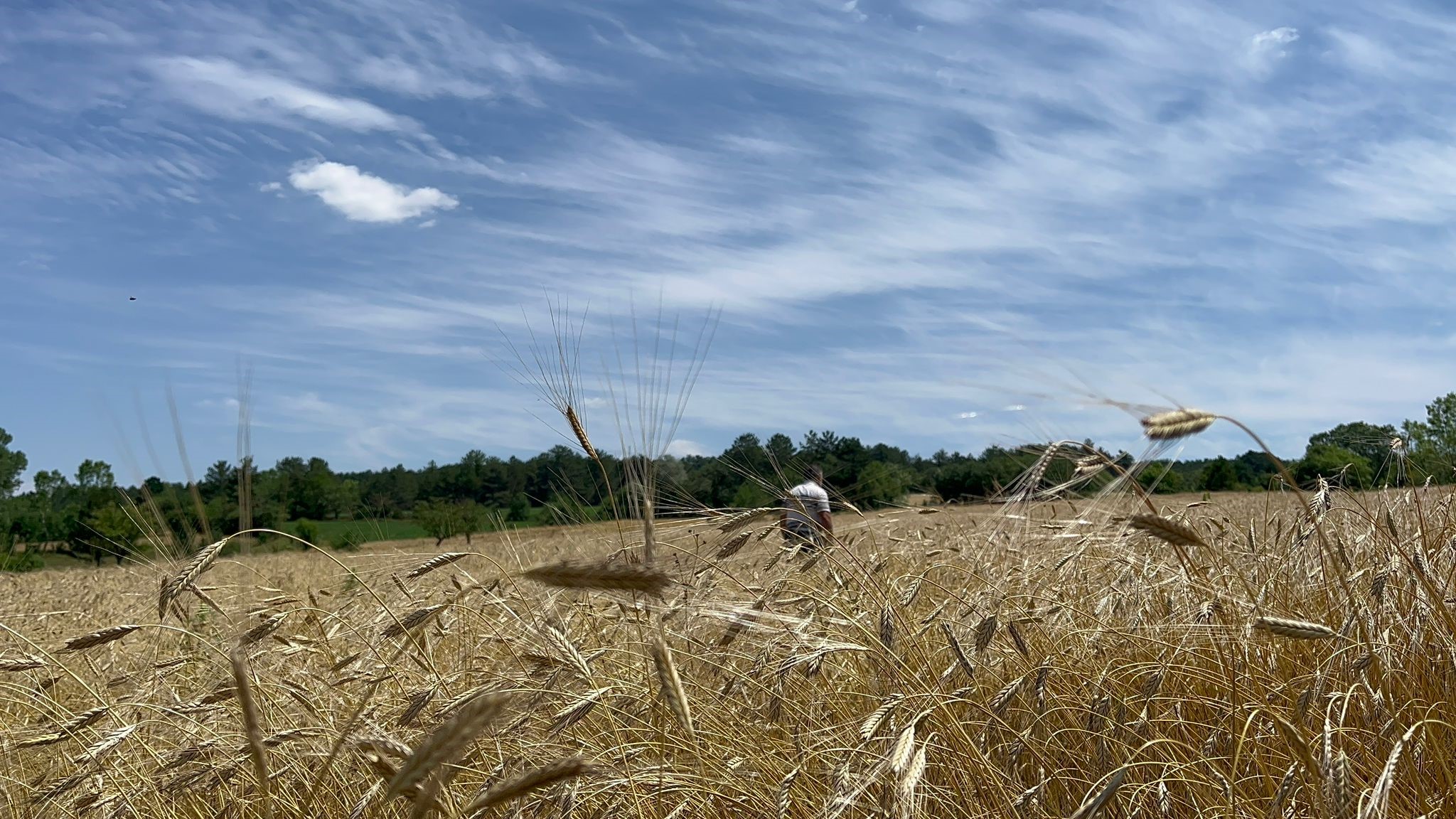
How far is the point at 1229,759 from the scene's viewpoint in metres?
2.63

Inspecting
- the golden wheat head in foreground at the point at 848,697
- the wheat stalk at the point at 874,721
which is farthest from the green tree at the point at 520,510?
the wheat stalk at the point at 874,721

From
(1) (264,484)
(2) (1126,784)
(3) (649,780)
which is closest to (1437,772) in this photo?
(2) (1126,784)

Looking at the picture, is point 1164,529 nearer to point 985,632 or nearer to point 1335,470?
point 985,632

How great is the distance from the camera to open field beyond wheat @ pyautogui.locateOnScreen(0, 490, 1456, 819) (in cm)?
234

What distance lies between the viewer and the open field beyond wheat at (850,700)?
2340 millimetres

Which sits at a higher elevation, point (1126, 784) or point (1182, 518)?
point (1182, 518)

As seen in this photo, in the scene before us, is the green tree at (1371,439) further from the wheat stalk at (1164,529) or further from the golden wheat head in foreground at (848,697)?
the wheat stalk at (1164,529)

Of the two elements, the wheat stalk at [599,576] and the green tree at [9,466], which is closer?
the wheat stalk at [599,576]

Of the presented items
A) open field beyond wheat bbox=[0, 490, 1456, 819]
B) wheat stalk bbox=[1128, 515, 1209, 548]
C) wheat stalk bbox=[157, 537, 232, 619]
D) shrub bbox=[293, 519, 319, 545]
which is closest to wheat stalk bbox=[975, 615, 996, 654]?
open field beyond wheat bbox=[0, 490, 1456, 819]

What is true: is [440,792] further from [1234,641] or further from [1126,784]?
[1234,641]

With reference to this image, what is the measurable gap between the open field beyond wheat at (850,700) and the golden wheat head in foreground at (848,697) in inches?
0.7

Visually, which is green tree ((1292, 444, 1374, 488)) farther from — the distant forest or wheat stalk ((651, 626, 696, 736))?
wheat stalk ((651, 626, 696, 736))

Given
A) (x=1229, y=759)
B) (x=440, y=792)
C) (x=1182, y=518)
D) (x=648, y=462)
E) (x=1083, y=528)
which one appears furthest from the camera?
(x=1083, y=528)

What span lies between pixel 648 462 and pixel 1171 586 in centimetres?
245
